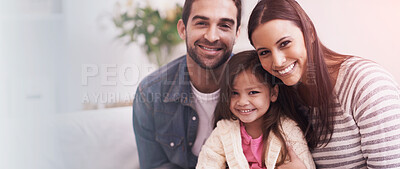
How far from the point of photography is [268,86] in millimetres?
1195

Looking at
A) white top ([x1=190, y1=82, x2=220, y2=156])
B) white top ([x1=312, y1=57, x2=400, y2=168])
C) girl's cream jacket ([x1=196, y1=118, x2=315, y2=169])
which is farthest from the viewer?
white top ([x1=190, y1=82, x2=220, y2=156])

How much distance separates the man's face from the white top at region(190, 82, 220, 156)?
13cm

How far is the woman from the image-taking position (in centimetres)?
104

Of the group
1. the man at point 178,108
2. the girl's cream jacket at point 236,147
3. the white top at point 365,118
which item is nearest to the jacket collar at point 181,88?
the man at point 178,108

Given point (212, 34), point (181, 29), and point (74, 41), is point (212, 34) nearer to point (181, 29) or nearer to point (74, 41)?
point (181, 29)

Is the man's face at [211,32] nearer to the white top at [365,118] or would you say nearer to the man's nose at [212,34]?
the man's nose at [212,34]

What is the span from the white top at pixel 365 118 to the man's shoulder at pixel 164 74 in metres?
0.66

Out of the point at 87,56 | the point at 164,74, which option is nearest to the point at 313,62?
the point at 164,74

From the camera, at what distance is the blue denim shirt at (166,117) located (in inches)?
55.6

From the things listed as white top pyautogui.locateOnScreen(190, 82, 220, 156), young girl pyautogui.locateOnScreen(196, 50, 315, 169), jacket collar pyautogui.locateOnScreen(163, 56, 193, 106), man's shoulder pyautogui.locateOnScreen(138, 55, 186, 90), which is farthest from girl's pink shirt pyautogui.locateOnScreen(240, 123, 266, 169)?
man's shoulder pyautogui.locateOnScreen(138, 55, 186, 90)

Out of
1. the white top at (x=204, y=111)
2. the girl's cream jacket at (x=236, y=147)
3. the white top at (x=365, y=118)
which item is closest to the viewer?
the white top at (x=365, y=118)

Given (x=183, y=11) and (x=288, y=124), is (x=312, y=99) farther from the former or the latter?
(x=183, y=11)

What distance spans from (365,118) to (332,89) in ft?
0.47

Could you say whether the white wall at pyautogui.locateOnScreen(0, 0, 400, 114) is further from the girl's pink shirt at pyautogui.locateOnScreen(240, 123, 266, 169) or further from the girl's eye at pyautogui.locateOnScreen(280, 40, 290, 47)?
the girl's pink shirt at pyautogui.locateOnScreen(240, 123, 266, 169)
